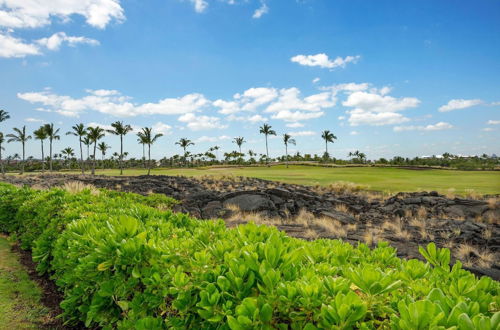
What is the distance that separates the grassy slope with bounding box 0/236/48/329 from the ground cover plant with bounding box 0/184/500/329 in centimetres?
112

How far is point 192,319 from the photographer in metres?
1.86

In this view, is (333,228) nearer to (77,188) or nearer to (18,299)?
(18,299)

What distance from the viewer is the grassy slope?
405cm

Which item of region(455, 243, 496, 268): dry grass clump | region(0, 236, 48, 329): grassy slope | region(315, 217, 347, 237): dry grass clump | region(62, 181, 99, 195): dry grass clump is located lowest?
region(455, 243, 496, 268): dry grass clump

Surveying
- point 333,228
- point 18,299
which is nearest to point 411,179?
point 333,228

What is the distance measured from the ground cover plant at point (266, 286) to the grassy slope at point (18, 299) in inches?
44.2

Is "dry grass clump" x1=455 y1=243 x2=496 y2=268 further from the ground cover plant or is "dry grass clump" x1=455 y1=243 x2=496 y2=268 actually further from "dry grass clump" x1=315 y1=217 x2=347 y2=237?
the ground cover plant

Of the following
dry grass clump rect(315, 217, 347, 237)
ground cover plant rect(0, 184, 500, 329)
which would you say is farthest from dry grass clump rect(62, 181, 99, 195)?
dry grass clump rect(315, 217, 347, 237)

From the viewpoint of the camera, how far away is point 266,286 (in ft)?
5.46

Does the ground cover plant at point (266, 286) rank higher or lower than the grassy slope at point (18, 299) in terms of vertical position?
higher

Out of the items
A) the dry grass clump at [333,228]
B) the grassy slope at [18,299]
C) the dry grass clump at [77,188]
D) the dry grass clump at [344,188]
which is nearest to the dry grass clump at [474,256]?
the dry grass clump at [333,228]

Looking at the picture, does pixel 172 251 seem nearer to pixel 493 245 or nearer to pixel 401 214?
pixel 493 245

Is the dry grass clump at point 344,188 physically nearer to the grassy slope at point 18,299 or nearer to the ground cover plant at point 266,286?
the grassy slope at point 18,299

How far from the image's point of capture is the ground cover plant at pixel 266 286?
131 cm
